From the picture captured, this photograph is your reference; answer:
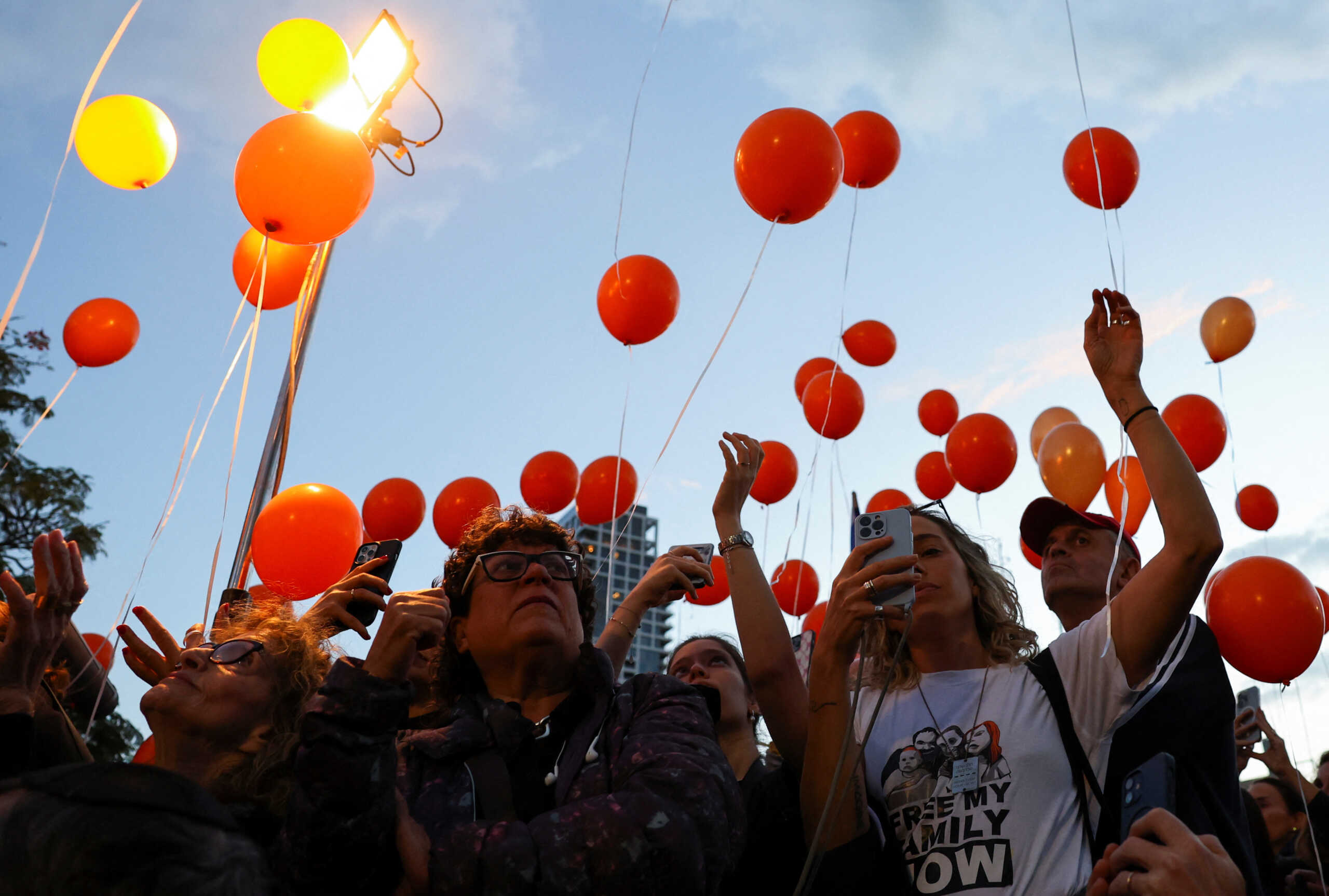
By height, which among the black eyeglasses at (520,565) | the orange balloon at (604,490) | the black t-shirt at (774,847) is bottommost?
the black t-shirt at (774,847)

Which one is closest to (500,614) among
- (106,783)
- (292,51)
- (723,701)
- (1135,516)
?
(723,701)

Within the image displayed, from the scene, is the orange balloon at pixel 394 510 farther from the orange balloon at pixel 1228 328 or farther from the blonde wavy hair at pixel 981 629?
the orange balloon at pixel 1228 328

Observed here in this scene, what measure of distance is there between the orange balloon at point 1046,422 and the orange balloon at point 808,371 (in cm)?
152

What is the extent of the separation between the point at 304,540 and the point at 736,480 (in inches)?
82.0

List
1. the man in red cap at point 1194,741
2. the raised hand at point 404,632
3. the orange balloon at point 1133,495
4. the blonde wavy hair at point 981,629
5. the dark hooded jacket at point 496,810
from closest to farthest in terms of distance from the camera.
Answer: the dark hooded jacket at point 496,810
the raised hand at point 404,632
the man in red cap at point 1194,741
the blonde wavy hair at point 981,629
the orange balloon at point 1133,495

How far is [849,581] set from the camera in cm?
201

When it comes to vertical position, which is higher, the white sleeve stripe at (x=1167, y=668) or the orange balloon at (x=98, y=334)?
the orange balloon at (x=98, y=334)

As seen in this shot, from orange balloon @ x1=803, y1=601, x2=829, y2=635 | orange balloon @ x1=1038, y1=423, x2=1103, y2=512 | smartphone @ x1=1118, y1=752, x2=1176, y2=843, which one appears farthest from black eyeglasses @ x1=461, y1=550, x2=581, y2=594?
orange balloon @ x1=1038, y1=423, x2=1103, y2=512

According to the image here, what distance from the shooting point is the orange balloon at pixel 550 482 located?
6465 mm

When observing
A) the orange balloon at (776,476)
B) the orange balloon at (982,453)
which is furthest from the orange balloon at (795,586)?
the orange balloon at (982,453)

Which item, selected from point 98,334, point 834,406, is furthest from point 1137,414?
point 98,334

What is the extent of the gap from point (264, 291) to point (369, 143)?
2.93 ft

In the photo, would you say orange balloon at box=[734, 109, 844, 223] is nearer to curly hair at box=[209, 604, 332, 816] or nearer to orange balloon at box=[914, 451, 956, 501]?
curly hair at box=[209, 604, 332, 816]

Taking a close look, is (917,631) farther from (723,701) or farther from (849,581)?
(723,701)
